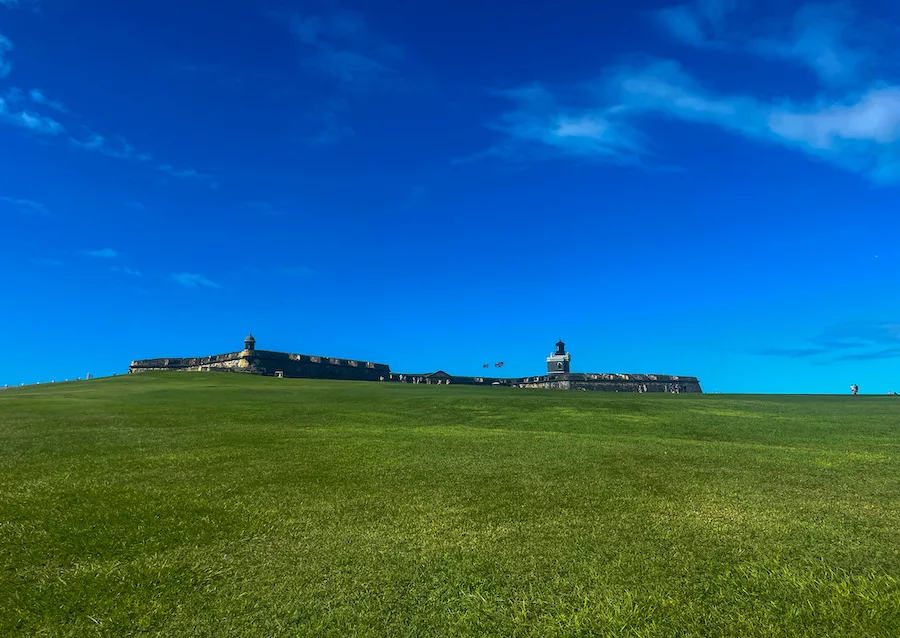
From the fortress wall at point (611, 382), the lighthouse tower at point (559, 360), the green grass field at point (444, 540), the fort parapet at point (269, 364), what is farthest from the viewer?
the lighthouse tower at point (559, 360)

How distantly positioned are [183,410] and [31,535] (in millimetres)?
12140

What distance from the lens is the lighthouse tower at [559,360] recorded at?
66.0 m

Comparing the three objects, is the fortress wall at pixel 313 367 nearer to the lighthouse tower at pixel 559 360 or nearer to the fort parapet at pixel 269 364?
the fort parapet at pixel 269 364

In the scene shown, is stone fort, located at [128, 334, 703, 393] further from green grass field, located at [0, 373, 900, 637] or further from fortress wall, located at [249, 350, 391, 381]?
green grass field, located at [0, 373, 900, 637]

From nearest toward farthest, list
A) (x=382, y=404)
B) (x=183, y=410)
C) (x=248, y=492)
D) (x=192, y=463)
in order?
(x=248, y=492), (x=192, y=463), (x=183, y=410), (x=382, y=404)

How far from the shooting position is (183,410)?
15508 mm

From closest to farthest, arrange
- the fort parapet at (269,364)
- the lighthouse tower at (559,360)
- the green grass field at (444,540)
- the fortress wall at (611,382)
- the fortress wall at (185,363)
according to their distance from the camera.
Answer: the green grass field at (444,540)
the fort parapet at (269,364)
the fortress wall at (185,363)
the fortress wall at (611,382)
the lighthouse tower at (559,360)

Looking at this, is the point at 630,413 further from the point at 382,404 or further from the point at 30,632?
the point at 30,632

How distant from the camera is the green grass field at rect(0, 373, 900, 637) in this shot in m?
3.17

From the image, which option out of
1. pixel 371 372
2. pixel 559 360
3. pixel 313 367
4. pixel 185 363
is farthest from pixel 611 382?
pixel 185 363

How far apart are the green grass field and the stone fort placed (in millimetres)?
37824

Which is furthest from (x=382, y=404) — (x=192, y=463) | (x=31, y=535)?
(x=31, y=535)

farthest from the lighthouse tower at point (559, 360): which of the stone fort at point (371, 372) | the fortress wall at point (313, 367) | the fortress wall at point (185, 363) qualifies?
the fortress wall at point (185, 363)

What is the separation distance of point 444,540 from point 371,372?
5173 centimetres
